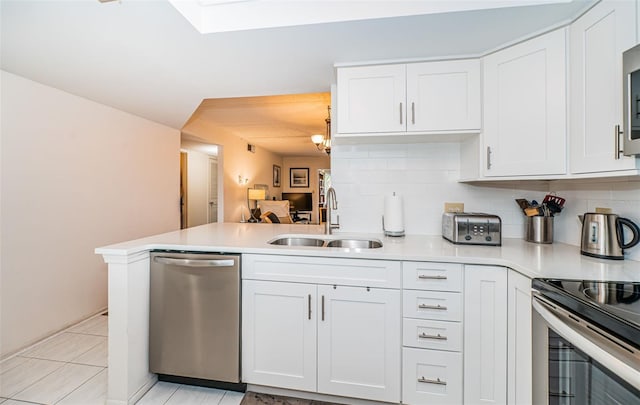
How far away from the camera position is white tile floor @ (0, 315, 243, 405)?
1.66m

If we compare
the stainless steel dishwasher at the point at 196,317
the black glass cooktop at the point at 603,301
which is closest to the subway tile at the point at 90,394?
the stainless steel dishwasher at the point at 196,317

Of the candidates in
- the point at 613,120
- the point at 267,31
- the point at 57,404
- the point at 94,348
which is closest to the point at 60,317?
the point at 94,348

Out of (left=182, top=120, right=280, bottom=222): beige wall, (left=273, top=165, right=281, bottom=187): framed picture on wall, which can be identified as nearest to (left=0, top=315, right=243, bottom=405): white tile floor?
(left=182, top=120, right=280, bottom=222): beige wall

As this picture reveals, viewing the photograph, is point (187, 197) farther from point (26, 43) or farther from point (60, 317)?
point (26, 43)

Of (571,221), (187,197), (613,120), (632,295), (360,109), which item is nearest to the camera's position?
(632,295)

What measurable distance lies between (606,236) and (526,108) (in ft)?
2.54

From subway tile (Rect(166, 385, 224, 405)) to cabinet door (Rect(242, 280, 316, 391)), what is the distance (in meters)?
0.22

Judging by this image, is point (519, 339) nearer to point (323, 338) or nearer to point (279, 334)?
point (323, 338)

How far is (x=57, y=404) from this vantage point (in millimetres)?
1611

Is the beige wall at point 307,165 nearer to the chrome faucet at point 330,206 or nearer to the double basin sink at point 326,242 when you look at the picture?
Answer: the chrome faucet at point 330,206

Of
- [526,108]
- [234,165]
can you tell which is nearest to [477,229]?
[526,108]

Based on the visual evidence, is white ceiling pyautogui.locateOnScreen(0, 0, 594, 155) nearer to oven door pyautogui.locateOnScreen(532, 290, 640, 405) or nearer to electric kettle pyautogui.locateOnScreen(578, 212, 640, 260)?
electric kettle pyautogui.locateOnScreen(578, 212, 640, 260)

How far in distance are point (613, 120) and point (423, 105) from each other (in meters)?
0.92

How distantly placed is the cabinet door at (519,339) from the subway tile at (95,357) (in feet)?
8.18
